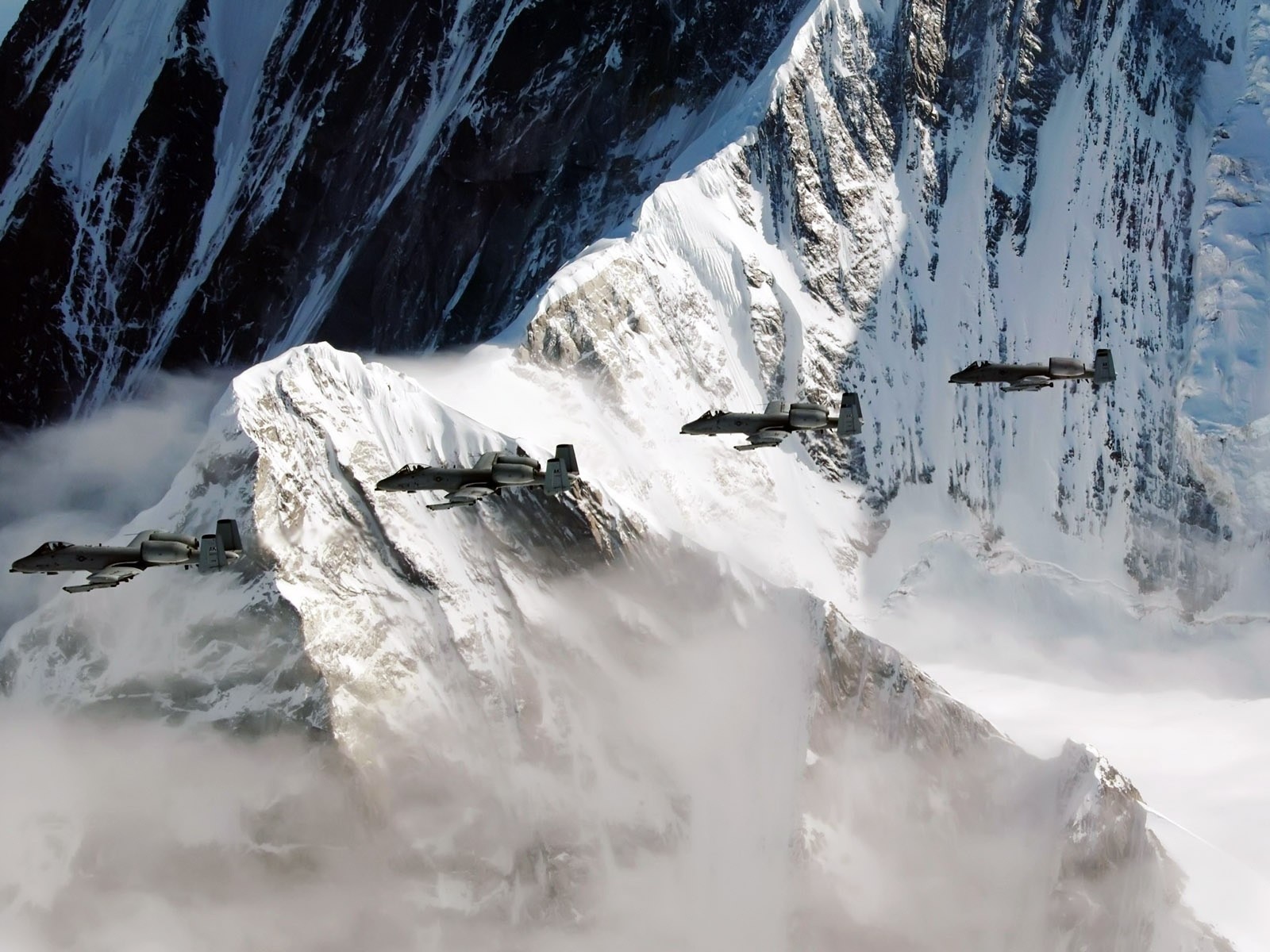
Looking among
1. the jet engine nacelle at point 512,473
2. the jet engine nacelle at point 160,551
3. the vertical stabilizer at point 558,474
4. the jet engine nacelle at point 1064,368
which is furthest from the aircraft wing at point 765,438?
the jet engine nacelle at point 160,551

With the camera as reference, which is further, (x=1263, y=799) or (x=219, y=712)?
(x=1263, y=799)

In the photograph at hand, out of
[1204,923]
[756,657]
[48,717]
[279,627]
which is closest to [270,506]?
[279,627]

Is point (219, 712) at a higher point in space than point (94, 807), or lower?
higher

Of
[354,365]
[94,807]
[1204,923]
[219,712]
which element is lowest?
[94,807]

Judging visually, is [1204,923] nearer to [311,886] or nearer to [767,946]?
[767,946]

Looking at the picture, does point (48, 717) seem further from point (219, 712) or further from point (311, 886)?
point (311, 886)

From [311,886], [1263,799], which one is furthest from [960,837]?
[311,886]

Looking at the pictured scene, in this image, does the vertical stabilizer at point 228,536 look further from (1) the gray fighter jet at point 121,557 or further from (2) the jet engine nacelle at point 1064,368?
(2) the jet engine nacelle at point 1064,368
